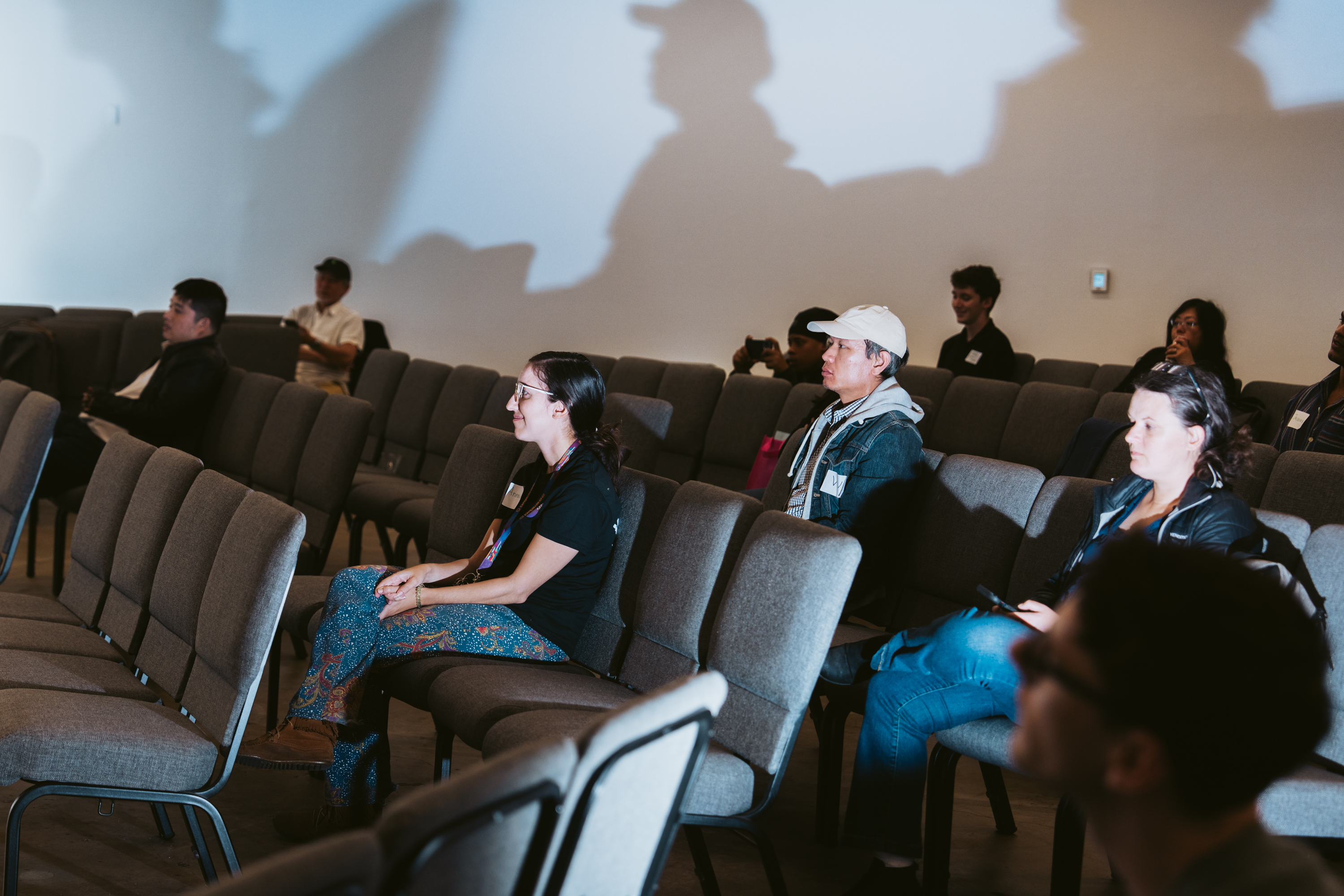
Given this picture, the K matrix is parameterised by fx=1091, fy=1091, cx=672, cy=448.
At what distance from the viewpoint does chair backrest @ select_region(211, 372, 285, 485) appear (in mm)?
4074

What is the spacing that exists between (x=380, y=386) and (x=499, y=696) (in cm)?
364

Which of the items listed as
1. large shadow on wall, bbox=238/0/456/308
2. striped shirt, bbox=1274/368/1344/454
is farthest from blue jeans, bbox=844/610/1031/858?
large shadow on wall, bbox=238/0/456/308

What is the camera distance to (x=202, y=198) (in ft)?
30.4

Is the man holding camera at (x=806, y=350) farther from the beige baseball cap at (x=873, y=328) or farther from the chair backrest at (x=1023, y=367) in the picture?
the beige baseball cap at (x=873, y=328)

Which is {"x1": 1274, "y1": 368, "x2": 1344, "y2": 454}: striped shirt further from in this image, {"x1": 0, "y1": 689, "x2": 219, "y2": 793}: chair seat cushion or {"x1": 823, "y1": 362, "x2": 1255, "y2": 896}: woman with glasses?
{"x1": 0, "y1": 689, "x2": 219, "y2": 793}: chair seat cushion

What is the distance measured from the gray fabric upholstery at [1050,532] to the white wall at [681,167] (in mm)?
3183

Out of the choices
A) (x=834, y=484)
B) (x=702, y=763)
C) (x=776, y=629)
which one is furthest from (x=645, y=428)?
(x=702, y=763)

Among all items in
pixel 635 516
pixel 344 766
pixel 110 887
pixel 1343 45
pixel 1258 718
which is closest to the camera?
pixel 1258 718

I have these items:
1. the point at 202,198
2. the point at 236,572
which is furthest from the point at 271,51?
the point at 236,572

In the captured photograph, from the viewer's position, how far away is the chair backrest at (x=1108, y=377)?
5.07m

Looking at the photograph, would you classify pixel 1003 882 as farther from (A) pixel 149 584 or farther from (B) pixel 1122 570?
(A) pixel 149 584

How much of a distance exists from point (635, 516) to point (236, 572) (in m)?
0.91

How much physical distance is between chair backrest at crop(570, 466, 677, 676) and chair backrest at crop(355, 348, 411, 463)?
2.86 m

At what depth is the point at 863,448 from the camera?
279 cm
